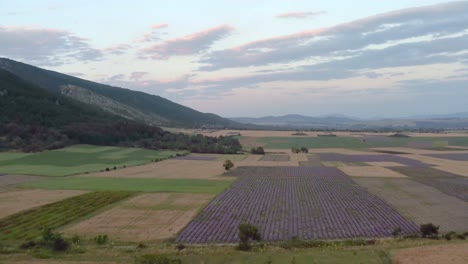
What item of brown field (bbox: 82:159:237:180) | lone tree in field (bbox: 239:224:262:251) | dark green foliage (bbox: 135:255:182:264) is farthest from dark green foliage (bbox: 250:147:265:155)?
dark green foliage (bbox: 135:255:182:264)

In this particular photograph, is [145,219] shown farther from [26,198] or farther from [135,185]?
[135,185]

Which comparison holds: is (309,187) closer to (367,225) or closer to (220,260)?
(367,225)

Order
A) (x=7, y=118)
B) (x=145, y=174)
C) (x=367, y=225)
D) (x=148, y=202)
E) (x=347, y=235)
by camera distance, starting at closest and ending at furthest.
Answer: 1. (x=347, y=235)
2. (x=367, y=225)
3. (x=148, y=202)
4. (x=145, y=174)
5. (x=7, y=118)

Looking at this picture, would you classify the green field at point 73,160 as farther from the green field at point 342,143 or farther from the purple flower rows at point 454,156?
the purple flower rows at point 454,156

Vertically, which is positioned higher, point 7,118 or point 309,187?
point 7,118

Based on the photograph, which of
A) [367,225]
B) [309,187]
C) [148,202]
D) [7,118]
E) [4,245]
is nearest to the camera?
[4,245]

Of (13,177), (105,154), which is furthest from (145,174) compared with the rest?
(105,154)
